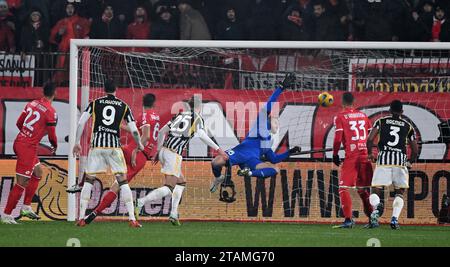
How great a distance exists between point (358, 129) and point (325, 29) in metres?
3.92

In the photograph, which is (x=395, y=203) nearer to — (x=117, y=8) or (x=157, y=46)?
(x=157, y=46)

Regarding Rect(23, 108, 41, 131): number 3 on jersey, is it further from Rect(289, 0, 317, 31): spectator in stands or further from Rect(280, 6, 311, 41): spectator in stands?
Rect(289, 0, 317, 31): spectator in stands

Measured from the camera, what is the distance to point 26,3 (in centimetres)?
2023

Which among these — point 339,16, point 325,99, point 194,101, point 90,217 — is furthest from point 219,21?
point 90,217

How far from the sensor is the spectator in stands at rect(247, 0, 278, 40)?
64.9ft

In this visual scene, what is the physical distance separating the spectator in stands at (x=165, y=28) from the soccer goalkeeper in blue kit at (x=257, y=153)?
3499 millimetres

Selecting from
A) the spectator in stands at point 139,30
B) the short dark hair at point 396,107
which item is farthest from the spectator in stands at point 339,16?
the short dark hair at point 396,107

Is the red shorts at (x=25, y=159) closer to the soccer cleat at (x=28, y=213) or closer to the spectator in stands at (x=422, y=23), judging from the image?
the soccer cleat at (x=28, y=213)

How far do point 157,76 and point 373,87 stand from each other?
10.9 feet

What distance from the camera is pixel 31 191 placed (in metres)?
16.2

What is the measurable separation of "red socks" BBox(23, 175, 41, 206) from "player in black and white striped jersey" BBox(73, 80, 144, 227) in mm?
1099

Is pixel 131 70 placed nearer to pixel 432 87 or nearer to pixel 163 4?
pixel 163 4

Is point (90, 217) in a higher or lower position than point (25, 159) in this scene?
lower

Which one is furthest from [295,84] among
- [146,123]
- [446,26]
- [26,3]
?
[26,3]
